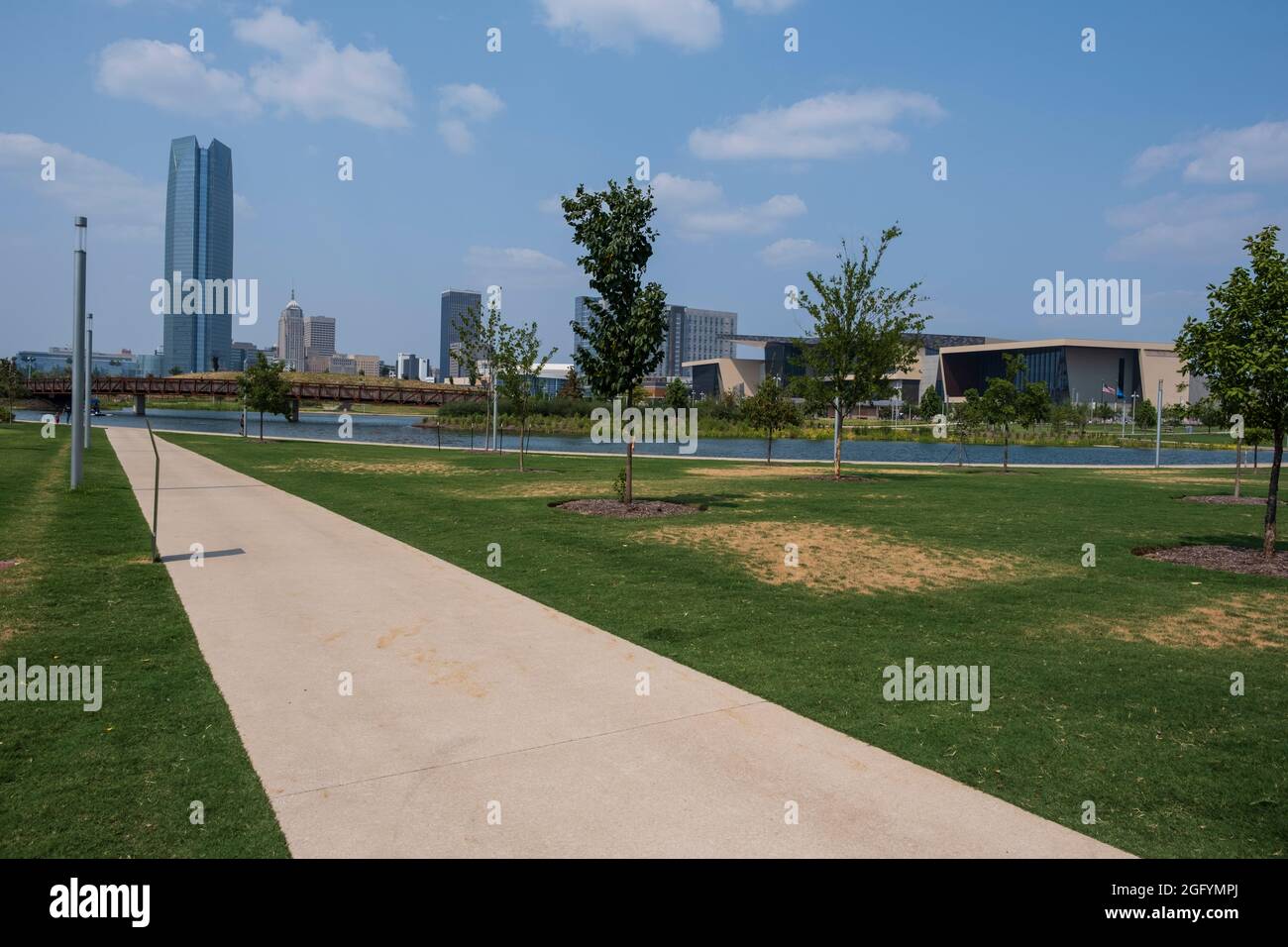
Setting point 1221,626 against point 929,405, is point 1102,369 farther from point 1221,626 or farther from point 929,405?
point 1221,626

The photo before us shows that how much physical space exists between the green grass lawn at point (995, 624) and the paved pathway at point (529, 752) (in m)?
0.52

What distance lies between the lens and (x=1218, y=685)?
7.29 m

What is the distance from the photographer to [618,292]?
18344 mm

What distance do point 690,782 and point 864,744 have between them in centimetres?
142

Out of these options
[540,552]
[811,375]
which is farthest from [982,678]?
[811,375]

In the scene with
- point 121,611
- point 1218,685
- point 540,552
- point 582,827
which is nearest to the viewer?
point 582,827

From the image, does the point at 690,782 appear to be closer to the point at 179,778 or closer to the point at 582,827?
the point at 582,827

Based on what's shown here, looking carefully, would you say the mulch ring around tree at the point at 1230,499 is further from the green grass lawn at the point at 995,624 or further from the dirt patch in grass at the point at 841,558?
the dirt patch in grass at the point at 841,558

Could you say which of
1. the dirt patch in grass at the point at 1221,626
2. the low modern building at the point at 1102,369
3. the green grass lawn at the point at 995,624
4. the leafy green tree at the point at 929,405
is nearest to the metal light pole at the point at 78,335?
the green grass lawn at the point at 995,624

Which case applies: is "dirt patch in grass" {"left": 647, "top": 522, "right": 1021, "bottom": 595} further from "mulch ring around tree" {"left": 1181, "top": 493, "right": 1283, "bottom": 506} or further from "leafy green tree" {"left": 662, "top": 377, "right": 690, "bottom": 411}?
"leafy green tree" {"left": 662, "top": 377, "right": 690, "bottom": 411}

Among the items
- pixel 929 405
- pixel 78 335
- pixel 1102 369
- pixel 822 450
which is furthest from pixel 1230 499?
pixel 1102 369

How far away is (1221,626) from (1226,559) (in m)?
4.83

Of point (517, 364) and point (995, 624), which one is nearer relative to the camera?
point (995, 624)

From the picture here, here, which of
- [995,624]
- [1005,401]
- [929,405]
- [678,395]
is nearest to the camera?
[995,624]
